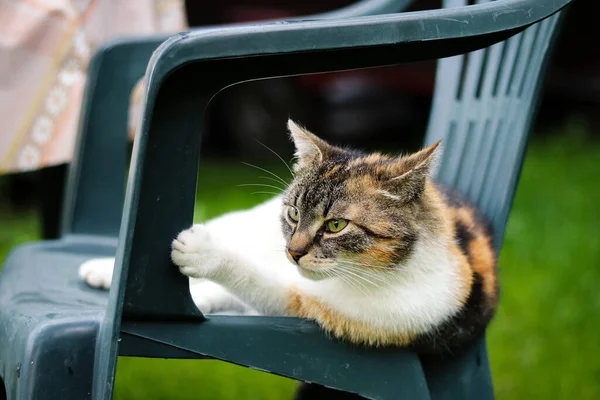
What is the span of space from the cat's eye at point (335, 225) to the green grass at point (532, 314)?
3.93 ft

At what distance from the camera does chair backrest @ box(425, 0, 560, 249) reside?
198 cm

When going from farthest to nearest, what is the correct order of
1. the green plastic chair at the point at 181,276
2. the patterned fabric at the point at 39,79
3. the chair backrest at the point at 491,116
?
the patterned fabric at the point at 39,79, the chair backrest at the point at 491,116, the green plastic chair at the point at 181,276

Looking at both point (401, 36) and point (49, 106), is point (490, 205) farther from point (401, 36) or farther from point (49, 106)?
point (49, 106)

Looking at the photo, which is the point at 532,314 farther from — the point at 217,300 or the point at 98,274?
the point at 98,274

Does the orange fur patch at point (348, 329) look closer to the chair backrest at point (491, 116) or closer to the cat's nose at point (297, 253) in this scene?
the cat's nose at point (297, 253)

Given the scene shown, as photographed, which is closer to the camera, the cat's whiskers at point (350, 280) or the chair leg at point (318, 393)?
the cat's whiskers at point (350, 280)

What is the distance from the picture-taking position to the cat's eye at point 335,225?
1721mm

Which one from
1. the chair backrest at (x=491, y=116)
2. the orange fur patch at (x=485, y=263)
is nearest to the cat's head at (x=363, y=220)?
the orange fur patch at (x=485, y=263)

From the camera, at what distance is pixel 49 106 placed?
2596 mm

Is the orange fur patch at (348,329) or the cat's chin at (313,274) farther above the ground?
the cat's chin at (313,274)

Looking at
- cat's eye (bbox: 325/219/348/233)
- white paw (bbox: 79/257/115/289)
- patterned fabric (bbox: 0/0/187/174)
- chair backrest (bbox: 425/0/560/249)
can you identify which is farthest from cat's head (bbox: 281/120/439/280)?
patterned fabric (bbox: 0/0/187/174)

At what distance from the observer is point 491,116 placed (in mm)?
2148

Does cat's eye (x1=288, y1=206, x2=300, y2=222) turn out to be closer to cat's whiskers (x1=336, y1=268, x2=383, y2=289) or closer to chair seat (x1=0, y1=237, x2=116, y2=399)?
cat's whiskers (x1=336, y1=268, x2=383, y2=289)

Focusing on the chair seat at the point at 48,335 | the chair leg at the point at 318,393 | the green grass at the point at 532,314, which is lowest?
the green grass at the point at 532,314
